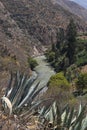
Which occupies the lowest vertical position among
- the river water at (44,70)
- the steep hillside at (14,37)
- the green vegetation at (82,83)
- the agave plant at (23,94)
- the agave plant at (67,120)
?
the river water at (44,70)

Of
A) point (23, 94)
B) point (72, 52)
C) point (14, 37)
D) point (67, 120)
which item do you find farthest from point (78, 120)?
point (14, 37)

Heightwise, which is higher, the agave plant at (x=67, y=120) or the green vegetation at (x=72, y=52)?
the agave plant at (x=67, y=120)

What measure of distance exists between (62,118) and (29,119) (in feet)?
4.02

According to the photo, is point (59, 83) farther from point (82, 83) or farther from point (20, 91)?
point (20, 91)

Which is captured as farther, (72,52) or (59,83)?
(72,52)

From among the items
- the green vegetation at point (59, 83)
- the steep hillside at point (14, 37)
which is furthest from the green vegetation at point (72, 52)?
the green vegetation at point (59, 83)

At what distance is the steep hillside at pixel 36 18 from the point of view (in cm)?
12400

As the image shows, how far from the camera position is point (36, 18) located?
406 feet

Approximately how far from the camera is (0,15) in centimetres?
10969

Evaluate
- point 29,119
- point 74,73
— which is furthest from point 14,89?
point 74,73

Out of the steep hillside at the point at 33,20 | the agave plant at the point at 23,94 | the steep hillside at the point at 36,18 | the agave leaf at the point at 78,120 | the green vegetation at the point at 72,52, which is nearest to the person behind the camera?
the agave leaf at the point at 78,120

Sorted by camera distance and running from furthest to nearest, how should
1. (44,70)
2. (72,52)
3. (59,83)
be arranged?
(44,70) → (72,52) → (59,83)

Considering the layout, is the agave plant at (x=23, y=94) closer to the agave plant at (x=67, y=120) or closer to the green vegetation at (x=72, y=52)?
the agave plant at (x=67, y=120)

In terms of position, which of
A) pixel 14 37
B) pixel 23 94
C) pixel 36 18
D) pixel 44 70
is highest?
pixel 23 94
